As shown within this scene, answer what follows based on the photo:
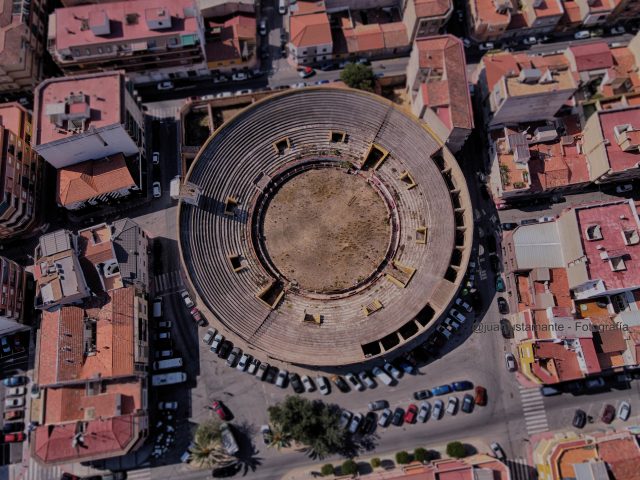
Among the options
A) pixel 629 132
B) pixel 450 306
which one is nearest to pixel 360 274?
pixel 450 306

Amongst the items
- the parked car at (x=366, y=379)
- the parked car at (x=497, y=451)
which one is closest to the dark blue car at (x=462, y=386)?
the parked car at (x=497, y=451)

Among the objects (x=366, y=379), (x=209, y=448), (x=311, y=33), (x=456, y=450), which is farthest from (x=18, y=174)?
(x=456, y=450)

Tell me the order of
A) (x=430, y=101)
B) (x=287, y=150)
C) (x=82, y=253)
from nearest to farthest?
(x=82, y=253) → (x=430, y=101) → (x=287, y=150)

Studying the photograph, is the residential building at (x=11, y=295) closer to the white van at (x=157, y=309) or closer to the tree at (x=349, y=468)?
the white van at (x=157, y=309)

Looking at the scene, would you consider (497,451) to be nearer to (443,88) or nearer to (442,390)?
(442,390)

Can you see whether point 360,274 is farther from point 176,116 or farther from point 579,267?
point 176,116

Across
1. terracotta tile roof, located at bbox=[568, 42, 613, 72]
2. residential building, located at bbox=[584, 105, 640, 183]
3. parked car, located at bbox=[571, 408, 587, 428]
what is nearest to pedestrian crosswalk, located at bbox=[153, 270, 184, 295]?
parked car, located at bbox=[571, 408, 587, 428]
